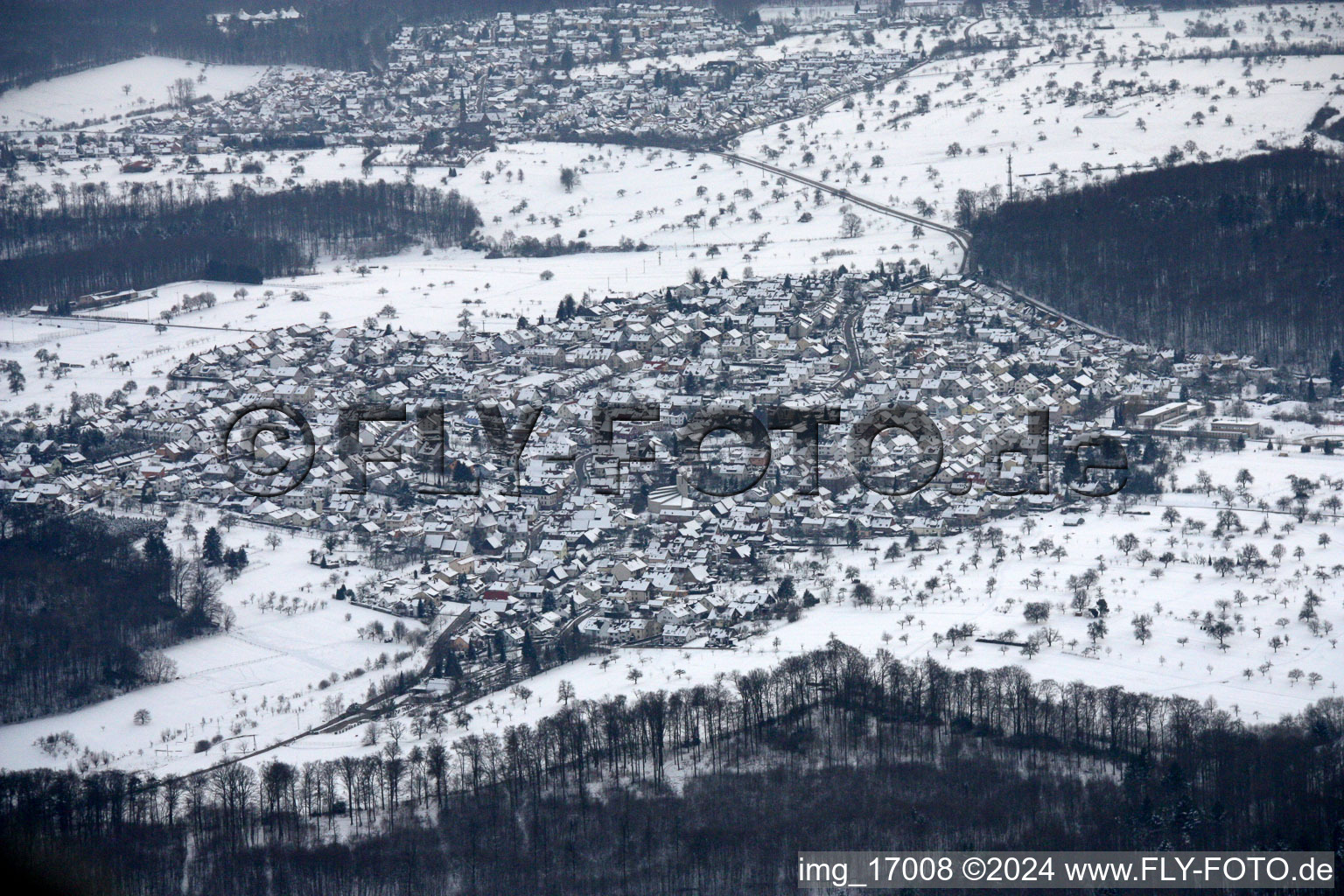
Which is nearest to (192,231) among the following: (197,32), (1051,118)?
(1051,118)

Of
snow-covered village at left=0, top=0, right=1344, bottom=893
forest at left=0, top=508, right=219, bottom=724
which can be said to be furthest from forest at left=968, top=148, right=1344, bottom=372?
forest at left=0, top=508, right=219, bottom=724

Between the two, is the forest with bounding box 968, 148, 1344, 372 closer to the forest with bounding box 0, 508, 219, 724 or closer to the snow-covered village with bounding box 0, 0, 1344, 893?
the snow-covered village with bounding box 0, 0, 1344, 893

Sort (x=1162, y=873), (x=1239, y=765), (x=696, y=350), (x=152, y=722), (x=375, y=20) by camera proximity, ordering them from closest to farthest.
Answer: (x=1162, y=873)
(x=1239, y=765)
(x=152, y=722)
(x=696, y=350)
(x=375, y=20)

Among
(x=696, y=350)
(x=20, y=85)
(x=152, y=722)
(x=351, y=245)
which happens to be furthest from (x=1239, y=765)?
(x=20, y=85)

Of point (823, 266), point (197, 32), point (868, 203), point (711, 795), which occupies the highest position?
point (197, 32)

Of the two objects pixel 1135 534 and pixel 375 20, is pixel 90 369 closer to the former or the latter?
pixel 1135 534

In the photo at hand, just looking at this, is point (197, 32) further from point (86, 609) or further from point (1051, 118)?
point (86, 609)
